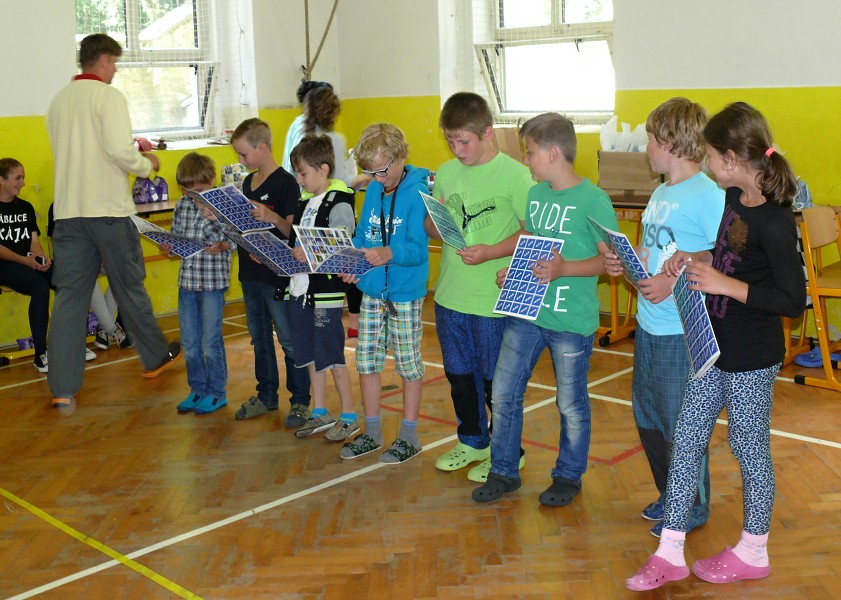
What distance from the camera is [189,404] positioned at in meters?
4.96

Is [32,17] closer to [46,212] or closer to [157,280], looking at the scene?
[46,212]

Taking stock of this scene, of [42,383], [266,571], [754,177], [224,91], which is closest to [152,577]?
[266,571]

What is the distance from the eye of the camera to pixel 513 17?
300 inches

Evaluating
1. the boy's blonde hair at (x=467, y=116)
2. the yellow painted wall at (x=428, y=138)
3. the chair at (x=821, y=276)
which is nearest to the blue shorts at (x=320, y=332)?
the boy's blonde hair at (x=467, y=116)

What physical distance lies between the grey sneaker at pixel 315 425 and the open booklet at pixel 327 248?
107cm

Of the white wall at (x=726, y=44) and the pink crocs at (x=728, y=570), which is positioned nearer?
the pink crocs at (x=728, y=570)

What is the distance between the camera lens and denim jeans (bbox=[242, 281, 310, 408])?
456 cm

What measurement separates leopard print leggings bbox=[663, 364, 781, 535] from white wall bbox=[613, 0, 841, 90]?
3.49 meters

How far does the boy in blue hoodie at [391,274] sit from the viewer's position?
377 cm

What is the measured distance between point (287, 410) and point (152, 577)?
71.6 inches

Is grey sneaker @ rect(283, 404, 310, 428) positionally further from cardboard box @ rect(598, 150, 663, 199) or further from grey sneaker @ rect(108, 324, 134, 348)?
cardboard box @ rect(598, 150, 663, 199)

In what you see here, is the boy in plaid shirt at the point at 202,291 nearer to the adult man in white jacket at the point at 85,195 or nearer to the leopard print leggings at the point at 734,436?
the adult man in white jacket at the point at 85,195

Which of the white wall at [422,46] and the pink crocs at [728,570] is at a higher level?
the white wall at [422,46]

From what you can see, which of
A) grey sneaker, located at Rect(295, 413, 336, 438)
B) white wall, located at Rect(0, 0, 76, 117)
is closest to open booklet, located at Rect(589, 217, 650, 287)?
grey sneaker, located at Rect(295, 413, 336, 438)
